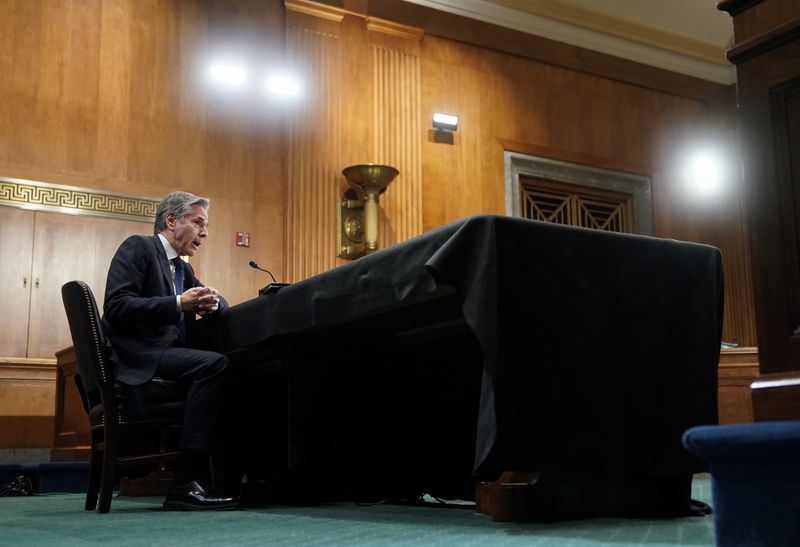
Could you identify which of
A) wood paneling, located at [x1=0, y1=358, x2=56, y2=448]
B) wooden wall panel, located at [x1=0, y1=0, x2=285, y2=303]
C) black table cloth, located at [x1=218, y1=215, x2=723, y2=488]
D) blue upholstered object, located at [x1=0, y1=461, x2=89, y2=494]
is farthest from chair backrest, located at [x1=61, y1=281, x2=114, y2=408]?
wooden wall panel, located at [x1=0, y1=0, x2=285, y2=303]

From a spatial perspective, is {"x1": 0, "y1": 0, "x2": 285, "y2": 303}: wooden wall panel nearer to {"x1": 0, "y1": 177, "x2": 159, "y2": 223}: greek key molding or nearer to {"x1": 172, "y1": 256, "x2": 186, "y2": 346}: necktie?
{"x1": 0, "y1": 177, "x2": 159, "y2": 223}: greek key molding

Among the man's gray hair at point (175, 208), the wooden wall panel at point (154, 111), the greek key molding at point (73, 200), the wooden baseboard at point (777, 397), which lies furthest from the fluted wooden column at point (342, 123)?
the wooden baseboard at point (777, 397)

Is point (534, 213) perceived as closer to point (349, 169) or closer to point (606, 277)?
point (349, 169)

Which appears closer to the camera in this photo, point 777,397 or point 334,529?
point 777,397

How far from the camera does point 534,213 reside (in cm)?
821

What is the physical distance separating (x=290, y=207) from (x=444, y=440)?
3.89 meters

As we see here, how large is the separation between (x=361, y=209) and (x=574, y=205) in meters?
2.25

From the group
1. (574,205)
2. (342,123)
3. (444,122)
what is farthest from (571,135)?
(342,123)

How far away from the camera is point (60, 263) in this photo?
19.9ft

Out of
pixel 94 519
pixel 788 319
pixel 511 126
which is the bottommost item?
pixel 94 519

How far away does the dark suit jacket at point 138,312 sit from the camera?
10.7 ft

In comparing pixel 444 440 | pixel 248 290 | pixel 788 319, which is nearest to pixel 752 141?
pixel 788 319

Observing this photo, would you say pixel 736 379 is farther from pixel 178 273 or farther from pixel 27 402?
pixel 27 402

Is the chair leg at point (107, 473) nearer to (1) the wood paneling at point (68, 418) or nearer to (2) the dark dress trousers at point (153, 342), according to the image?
(2) the dark dress trousers at point (153, 342)
